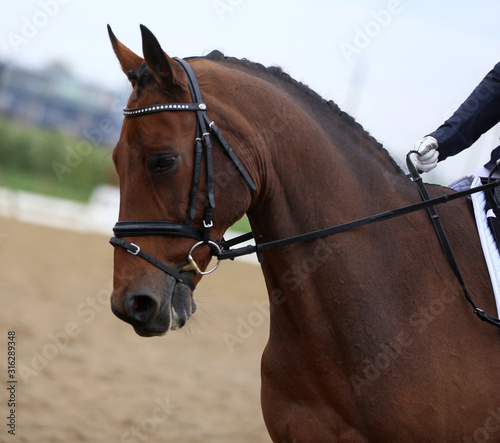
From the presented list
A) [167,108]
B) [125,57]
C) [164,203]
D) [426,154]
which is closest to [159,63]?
[167,108]

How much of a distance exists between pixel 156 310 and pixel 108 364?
15.5 feet

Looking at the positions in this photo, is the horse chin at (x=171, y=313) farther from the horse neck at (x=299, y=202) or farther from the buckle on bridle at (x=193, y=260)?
the horse neck at (x=299, y=202)

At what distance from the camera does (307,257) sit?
2.68 metres

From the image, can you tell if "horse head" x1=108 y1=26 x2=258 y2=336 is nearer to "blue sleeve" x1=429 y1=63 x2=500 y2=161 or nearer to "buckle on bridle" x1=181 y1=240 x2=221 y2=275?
"buckle on bridle" x1=181 y1=240 x2=221 y2=275

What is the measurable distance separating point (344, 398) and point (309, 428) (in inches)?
8.2

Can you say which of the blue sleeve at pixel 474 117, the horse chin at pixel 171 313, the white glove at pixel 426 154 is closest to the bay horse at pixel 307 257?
the horse chin at pixel 171 313

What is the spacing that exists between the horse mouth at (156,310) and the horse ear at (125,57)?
93 centimetres

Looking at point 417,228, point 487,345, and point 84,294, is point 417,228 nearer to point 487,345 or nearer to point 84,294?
point 487,345

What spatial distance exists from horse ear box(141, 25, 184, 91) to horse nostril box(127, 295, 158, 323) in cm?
81

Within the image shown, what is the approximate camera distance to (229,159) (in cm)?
253

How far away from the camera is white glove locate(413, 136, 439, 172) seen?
2975 millimetres

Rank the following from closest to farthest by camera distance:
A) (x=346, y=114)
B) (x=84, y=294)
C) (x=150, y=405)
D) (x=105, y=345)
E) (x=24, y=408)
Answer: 1. (x=346, y=114)
2. (x=24, y=408)
3. (x=150, y=405)
4. (x=105, y=345)
5. (x=84, y=294)

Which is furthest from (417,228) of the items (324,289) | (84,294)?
(84,294)

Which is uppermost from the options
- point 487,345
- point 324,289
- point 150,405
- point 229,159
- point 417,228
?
point 229,159
